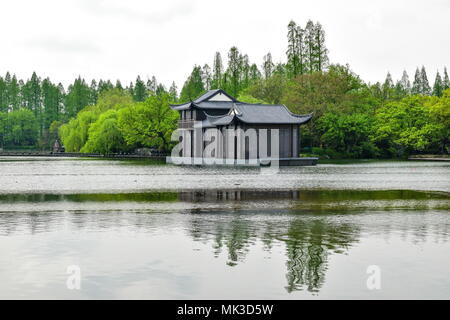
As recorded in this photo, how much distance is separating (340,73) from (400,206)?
67328 millimetres

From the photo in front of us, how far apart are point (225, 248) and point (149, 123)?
72796mm

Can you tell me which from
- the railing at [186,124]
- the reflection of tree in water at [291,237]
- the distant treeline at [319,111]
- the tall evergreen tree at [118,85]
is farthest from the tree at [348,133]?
the tall evergreen tree at [118,85]

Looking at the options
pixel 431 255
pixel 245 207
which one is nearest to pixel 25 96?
pixel 245 207

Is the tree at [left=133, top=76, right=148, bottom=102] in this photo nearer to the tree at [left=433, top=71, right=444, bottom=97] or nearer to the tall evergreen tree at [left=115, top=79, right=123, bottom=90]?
the tall evergreen tree at [left=115, top=79, right=123, bottom=90]

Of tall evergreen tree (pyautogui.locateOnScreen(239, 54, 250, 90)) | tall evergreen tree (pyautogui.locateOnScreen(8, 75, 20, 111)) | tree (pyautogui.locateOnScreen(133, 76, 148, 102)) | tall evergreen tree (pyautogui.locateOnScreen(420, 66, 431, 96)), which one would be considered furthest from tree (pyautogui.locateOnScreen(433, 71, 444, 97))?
tall evergreen tree (pyautogui.locateOnScreen(8, 75, 20, 111))

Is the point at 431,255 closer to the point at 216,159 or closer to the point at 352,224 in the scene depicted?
the point at 352,224

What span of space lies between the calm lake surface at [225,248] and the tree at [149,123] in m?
61.6

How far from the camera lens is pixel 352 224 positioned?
15.1m

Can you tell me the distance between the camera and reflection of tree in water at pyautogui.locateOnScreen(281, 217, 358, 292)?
902 cm

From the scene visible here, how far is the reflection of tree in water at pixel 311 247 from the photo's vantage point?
29.6 feet

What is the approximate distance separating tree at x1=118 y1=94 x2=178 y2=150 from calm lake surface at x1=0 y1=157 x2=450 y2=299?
61.6m

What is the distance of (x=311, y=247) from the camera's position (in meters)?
11.6

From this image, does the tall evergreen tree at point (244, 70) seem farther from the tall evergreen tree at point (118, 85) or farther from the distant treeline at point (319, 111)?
the tall evergreen tree at point (118, 85)

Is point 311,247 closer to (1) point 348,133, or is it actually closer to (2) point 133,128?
(1) point 348,133
